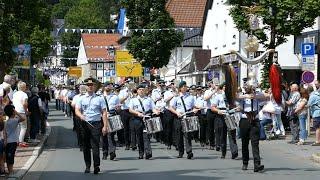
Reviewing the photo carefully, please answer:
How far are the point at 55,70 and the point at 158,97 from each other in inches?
3875

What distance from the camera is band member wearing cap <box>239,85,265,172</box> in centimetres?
1453

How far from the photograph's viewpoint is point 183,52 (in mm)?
63281

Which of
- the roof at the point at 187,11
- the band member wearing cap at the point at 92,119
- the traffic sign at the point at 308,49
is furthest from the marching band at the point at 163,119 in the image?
the roof at the point at 187,11

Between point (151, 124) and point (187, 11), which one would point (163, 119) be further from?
point (187, 11)

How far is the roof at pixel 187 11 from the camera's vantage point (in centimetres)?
6938

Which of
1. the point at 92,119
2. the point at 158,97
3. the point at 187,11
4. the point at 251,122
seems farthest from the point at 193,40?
the point at 92,119

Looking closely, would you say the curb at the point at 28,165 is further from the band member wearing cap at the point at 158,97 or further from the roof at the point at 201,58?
the roof at the point at 201,58

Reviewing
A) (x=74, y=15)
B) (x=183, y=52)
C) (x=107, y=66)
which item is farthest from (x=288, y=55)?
(x=74, y=15)

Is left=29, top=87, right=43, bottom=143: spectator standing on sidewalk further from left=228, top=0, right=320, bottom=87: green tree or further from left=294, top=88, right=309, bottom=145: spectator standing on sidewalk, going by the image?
left=228, top=0, right=320, bottom=87: green tree

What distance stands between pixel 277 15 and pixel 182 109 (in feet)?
32.3

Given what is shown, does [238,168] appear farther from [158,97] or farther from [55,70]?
[55,70]

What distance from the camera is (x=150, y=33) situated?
4875 cm

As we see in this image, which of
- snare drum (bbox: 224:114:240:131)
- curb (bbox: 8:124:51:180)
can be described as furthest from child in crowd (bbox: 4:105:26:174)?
snare drum (bbox: 224:114:240:131)

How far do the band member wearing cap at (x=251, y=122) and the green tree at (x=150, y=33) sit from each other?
34007mm
